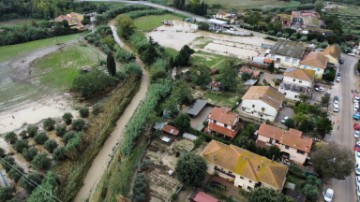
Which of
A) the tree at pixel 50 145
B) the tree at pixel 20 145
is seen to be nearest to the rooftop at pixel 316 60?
the tree at pixel 50 145

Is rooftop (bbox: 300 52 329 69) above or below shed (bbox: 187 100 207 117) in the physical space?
above

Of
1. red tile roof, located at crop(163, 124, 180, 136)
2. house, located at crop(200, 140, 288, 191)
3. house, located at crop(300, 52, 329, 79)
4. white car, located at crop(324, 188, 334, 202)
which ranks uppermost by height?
house, located at crop(300, 52, 329, 79)

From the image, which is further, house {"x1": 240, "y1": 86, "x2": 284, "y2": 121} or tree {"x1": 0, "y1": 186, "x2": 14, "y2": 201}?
house {"x1": 240, "y1": 86, "x2": 284, "y2": 121}

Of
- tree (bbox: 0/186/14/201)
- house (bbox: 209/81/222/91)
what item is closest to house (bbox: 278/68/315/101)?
house (bbox: 209/81/222/91)

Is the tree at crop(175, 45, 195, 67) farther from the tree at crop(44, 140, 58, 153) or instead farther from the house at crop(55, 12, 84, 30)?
the house at crop(55, 12, 84, 30)

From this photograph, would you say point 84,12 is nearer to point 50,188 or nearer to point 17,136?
point 17,136

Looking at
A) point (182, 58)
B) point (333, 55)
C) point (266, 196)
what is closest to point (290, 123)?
point (266, 196)

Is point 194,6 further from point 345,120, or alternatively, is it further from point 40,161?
point 40,161
